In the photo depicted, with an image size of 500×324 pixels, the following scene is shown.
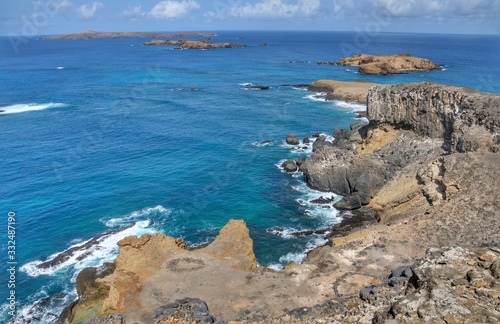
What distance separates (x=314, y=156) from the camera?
55.8m

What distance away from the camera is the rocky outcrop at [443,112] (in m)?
42.2

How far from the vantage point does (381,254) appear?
111 feet

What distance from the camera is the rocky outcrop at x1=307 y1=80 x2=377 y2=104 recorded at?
10475 cm

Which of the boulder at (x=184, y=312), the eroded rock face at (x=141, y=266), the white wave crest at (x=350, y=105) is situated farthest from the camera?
the white wave crest at (x=350, y=105)

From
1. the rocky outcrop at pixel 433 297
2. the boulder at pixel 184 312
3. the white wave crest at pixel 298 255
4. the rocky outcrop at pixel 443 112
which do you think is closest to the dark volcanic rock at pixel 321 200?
the white wave crest at pixel 298 255

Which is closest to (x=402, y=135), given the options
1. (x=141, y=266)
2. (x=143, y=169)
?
(x=143, y=169)

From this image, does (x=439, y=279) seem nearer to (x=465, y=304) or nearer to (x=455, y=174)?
(x=465, y=304)

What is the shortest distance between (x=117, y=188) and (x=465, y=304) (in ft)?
146

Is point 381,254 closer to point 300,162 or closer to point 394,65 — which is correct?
point 300,162

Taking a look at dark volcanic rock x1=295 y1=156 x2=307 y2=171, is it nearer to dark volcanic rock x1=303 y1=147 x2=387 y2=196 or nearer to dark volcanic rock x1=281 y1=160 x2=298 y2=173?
dark volcanic rock x1=281 y1=160 x2=298 y2=173

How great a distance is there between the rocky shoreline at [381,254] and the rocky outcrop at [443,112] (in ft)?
0.43

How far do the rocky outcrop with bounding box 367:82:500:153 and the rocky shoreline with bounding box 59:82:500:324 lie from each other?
132 mm

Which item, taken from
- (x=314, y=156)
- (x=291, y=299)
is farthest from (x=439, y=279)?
(x=314, y=156)

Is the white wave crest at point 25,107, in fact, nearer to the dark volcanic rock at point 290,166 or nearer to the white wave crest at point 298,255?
the dark volcanic rock at point 290,166
